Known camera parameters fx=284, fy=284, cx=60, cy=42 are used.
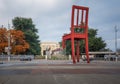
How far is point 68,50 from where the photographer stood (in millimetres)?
93062

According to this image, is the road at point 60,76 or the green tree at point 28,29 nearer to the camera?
the road at point 60,76

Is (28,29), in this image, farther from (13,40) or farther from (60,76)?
(60,76)

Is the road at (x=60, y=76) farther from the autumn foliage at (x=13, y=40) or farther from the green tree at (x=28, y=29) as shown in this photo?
the green tree at (x=28, y=29)

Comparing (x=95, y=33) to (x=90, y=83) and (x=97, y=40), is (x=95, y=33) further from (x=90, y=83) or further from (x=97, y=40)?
(x=90, y=83)

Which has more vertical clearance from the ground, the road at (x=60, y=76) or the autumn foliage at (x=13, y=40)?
the autumn foliage at (x=13, y=40)

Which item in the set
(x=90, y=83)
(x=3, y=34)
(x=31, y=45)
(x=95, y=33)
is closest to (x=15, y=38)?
(x=3, y=34)

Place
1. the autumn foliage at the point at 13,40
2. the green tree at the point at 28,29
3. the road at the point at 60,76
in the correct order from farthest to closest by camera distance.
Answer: the green tree at the point at 28,29 → the autumn foliage at the point at 13,40 → the road at the point at 60,76

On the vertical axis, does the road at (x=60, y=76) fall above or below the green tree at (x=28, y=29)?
below

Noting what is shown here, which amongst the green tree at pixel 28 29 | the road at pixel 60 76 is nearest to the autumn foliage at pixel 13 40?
the green tree at pixel 28 29

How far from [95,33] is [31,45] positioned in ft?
81.0

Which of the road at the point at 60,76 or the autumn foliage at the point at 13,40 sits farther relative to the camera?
the autumn foliage at the point at 13,40

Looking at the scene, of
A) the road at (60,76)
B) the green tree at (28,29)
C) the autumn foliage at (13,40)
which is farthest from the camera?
the green tree at (28,29)

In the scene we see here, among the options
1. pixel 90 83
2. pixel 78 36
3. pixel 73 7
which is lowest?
pixel 90 83

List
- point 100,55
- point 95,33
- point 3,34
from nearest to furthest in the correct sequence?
point 3,34
point 100,55
point 95,33
